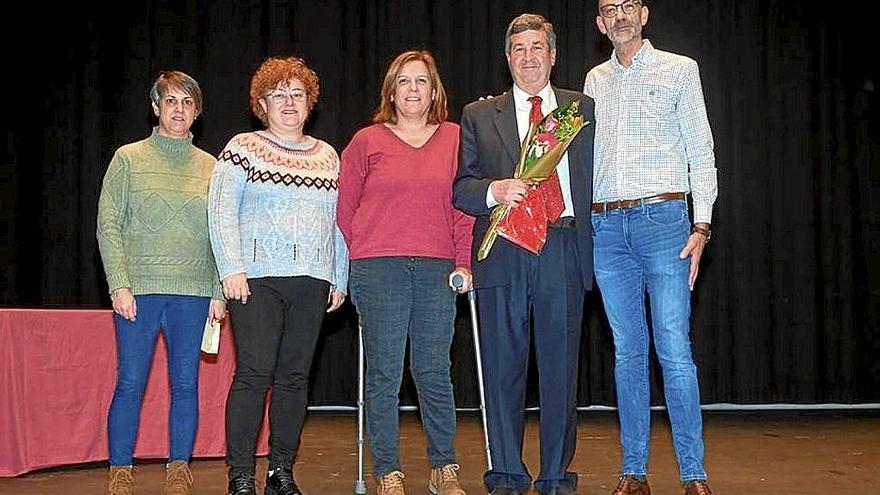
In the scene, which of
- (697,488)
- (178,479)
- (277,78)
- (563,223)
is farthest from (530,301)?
(178,479)

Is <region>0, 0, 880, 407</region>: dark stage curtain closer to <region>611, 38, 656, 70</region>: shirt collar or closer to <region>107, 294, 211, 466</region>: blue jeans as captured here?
<region>107, 294, 211, 466</region>: blue jeans

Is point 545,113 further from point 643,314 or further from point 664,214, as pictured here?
point 643,314

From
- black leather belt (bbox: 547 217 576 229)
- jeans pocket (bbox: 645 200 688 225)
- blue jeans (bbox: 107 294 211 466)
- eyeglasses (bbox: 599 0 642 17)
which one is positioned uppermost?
eyeglasses (bbox: 599 0 642 17)

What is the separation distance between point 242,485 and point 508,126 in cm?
135

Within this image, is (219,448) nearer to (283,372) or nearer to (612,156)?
(283,372)

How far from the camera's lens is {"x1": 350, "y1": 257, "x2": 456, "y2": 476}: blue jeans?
2969 mm

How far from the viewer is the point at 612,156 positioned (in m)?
3.01

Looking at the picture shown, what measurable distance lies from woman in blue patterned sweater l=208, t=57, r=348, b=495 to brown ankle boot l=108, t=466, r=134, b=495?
391 mm

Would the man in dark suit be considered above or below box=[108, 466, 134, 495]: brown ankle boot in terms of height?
above

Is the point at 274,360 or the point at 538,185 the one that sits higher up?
the point at 538,185

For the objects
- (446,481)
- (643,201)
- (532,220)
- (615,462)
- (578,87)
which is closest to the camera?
(532,220)

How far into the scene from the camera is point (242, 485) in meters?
2.92

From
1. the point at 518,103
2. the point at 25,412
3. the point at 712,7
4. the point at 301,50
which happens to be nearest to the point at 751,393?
the point at 712,7

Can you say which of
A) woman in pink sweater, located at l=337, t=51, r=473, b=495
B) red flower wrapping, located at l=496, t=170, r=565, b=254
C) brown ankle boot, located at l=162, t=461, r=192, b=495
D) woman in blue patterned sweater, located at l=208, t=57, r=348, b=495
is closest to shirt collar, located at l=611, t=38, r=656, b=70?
red flower wrapping, located at l=496, t=170, r=565, b=254
